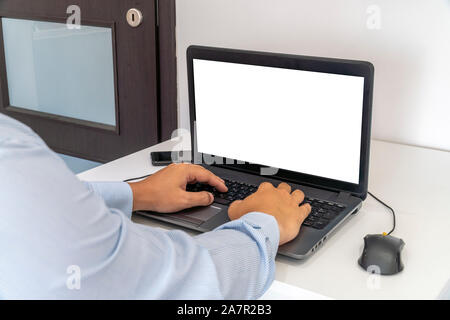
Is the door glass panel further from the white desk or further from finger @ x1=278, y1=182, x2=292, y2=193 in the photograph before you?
finger @ x1=278, y1=182, x2=292, y2=193

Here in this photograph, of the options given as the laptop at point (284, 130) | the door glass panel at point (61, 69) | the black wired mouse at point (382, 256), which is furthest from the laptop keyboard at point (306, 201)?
the door glass panel at point (61, 69)

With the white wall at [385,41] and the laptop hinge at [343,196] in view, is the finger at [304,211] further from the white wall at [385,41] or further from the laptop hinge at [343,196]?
the white wall at [385,41]

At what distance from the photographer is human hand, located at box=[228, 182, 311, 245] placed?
0.87m

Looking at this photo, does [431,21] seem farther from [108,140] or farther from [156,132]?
[108,140]

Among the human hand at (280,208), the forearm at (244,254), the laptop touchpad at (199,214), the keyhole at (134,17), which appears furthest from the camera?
the keyhole at (134,17)

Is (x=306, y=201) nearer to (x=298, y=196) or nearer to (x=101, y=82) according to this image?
(x=298, y=196)

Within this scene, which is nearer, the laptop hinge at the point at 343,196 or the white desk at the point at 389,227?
the white desk at the point at 389,227

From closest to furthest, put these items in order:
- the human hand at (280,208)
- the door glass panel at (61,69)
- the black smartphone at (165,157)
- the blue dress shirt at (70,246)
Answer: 1. the blue dress shirt at (70,246)
2. the human hand at (280,208)
3. the black smartphone at (165,157)
4. the door glass panel at (61,69)

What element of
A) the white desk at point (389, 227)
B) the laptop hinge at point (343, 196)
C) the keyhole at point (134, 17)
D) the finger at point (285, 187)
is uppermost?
the keyhole at point (134, 17)

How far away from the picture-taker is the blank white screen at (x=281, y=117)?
999 mm

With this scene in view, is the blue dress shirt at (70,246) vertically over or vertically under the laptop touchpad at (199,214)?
over

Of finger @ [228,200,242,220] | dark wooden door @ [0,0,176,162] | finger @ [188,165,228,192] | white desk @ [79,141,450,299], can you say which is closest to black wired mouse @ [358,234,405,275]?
white desk @ [79,141,450,299]
